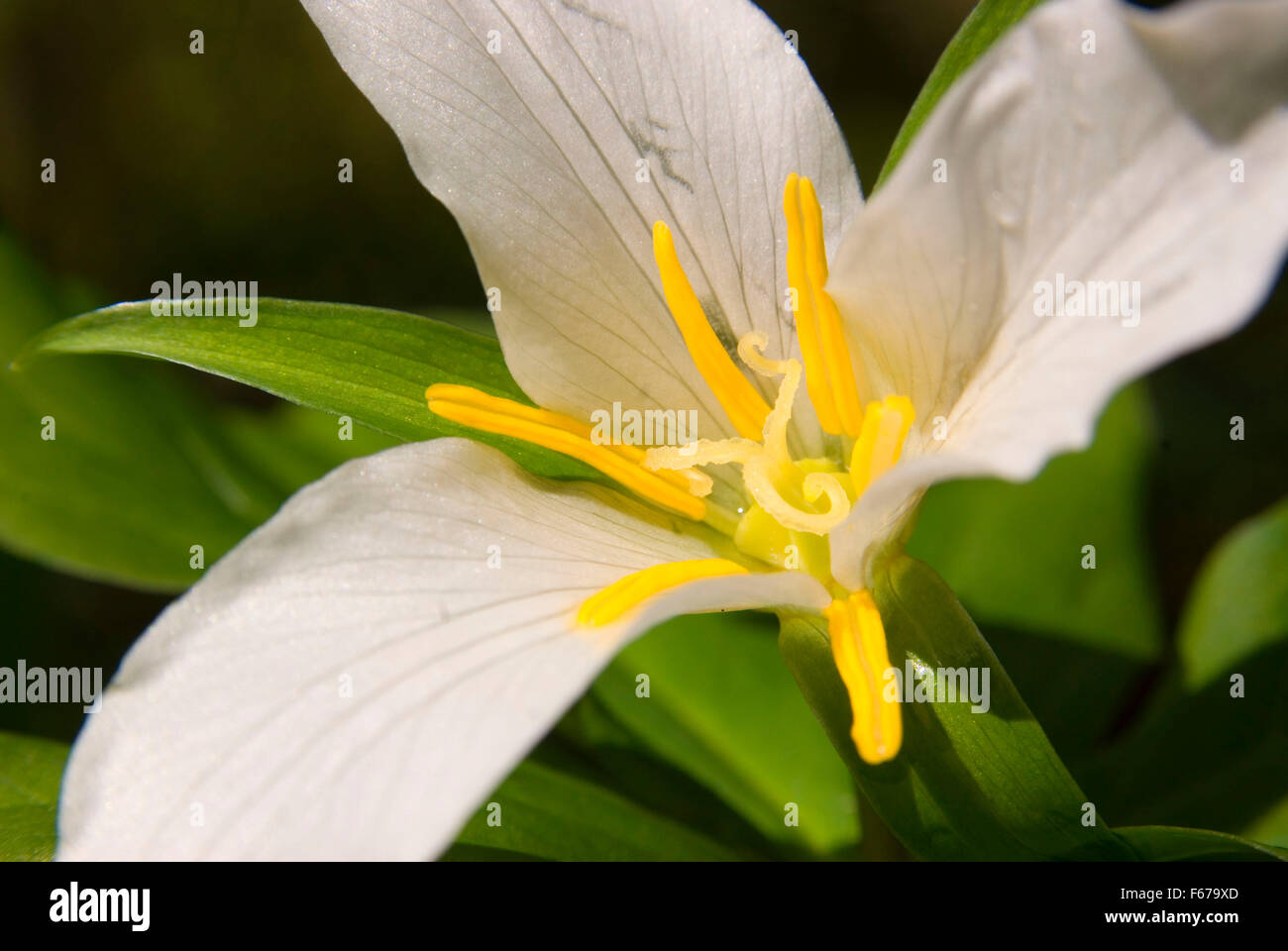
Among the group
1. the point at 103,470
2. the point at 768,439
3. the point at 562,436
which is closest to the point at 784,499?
the point at 768,439

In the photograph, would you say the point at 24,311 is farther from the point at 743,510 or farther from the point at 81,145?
the point at 743,510

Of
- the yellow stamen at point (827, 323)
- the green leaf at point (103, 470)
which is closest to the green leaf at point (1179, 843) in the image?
the yellow stamen at point (827, 323)

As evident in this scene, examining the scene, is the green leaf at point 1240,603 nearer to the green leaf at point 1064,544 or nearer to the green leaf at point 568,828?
the green leaf at point 1064,544

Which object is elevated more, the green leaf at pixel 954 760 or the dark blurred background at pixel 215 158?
the dark blurred background at pixel 215 158

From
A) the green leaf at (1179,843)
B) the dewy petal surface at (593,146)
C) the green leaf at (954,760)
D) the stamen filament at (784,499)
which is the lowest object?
the green leaf at (1179,843)

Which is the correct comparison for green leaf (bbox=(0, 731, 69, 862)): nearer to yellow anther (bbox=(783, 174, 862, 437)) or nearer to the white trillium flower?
the white trillium flower
